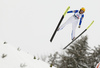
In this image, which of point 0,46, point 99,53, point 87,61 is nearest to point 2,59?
point 0,46

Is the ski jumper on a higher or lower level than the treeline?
higher

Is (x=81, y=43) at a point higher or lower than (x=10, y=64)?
lower

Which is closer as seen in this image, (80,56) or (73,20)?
(73,20)

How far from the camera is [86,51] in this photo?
1473 centimetres

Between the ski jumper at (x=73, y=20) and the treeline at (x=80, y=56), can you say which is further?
the treeline at (x=80, y=56)

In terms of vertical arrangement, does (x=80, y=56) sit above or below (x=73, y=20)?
below

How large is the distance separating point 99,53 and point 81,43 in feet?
7.88

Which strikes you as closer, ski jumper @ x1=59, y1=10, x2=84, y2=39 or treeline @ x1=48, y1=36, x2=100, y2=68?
ski jumper @ x1=59, y1=10, x2=84, y2=39

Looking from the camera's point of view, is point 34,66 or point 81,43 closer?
point 34,66

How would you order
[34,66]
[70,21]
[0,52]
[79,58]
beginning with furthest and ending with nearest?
1. [79,58]
2. [70,21]
3. [34,66]
4. [0,52]

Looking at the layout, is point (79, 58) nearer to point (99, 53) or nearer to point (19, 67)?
point (99, 53)

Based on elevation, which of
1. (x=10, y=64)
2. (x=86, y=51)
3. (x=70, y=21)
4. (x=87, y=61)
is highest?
(x=70, y=21)

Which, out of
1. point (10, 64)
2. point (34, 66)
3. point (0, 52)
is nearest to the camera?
point (10, 64)

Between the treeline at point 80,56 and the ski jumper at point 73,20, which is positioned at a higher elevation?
the ski jumper at point 73,20
